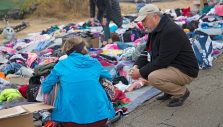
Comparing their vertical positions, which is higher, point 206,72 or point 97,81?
point 97,81

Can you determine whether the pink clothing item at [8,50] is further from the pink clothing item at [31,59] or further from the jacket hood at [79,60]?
the jacket hood at [79,60]

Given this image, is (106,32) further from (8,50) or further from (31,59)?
(8,50)

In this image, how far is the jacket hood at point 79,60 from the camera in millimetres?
4527

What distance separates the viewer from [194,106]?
5605mm

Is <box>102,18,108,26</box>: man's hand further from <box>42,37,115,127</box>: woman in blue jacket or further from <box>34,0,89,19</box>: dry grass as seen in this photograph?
<box>34,0,89,19</box>: dry grass

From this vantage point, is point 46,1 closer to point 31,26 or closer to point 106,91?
point 31,26

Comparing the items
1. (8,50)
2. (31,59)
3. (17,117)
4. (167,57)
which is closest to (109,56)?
(31,59)

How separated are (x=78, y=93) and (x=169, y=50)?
1.48 meters

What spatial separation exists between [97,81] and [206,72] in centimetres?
329

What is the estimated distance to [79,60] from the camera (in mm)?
4543

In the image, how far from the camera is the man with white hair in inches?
210

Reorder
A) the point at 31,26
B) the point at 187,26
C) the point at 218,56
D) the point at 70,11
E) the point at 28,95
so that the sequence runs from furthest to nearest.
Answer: the point at 70,11 → the point at 31,26 → the point at 187,26 → the point at 218,56 → the point at 28,95

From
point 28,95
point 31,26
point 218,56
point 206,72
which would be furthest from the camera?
point 31,26

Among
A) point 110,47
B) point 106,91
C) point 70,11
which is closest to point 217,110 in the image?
point 106,91
